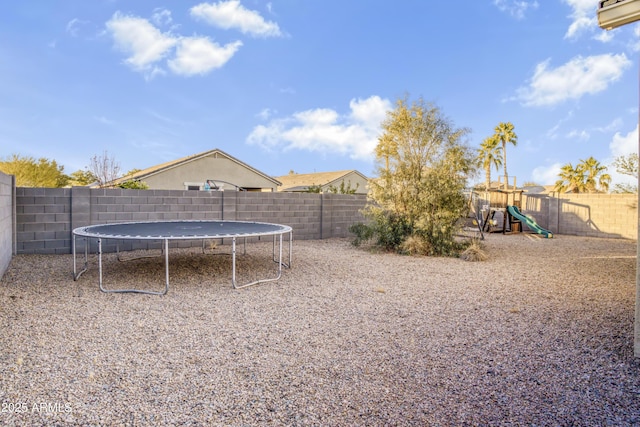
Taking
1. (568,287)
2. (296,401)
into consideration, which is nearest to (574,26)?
(568,287)

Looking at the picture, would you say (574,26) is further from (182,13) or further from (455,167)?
(182,13)

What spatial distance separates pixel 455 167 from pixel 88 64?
10236mm

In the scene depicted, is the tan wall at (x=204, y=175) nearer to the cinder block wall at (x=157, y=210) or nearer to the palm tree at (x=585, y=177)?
the cinder block wall at (x=157, y=210)

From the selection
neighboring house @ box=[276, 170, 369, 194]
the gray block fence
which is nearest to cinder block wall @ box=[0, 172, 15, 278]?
the gray block fence

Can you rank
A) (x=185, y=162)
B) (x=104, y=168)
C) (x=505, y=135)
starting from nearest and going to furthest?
(x=104, y=168)
(x=185, y=162)
(x=505, y=135)

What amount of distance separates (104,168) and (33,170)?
532 cm

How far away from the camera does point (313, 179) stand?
80.7 feet

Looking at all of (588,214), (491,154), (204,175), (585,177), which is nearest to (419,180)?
(588,214)

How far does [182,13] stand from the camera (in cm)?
1013

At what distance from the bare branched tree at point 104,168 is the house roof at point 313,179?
9695 millimetres

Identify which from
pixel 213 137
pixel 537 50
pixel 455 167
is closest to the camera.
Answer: pixel 455 167

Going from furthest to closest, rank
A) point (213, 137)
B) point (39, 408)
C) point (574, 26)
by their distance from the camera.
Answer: point (213, 137)
point (574, 26)
point (39, 408)

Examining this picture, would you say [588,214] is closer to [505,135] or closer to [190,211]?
[505,135]

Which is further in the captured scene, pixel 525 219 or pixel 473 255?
pixel 525 219
